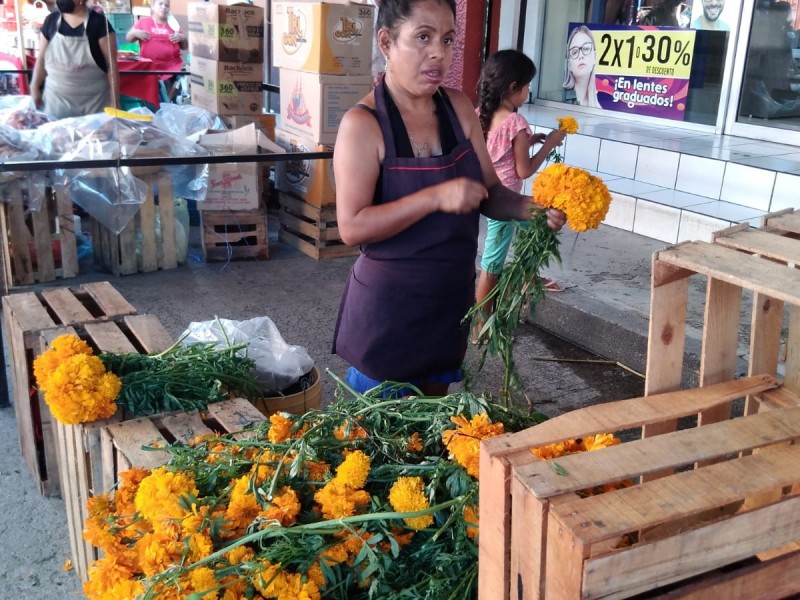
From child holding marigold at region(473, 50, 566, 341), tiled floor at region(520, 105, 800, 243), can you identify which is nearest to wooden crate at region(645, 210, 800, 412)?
child holding marigold at region(473, 50, 566, 341)

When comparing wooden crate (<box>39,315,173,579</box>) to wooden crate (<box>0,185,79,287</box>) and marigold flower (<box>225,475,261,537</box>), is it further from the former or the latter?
wooden crate (<box>0,185,79,287</box>)

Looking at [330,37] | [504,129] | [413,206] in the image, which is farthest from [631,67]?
[413,206]

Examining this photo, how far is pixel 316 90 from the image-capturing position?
6.02 meters

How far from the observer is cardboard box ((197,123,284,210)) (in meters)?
5.95

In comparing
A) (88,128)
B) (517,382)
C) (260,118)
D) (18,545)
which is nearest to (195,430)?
(517,382)

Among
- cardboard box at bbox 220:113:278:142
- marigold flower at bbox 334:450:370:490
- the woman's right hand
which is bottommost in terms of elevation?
marigold flower at bbox 334:450:370:490

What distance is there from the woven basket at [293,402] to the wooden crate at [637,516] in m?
1.53

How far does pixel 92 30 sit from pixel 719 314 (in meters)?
6.25

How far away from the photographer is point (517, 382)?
2.37 metres

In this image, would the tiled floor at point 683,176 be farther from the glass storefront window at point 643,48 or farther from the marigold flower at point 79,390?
the marigold flower at point 79,390

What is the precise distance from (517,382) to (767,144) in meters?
5.29

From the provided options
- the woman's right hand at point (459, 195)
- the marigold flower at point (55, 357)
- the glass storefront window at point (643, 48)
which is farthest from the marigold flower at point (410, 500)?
the glass storefront window at point (643, 48)

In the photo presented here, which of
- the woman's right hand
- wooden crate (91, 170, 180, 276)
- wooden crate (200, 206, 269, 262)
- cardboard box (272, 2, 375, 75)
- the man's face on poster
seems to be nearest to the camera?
the woman's right hand

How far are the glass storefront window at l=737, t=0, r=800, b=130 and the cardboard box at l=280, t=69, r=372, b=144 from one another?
3294 millimetres
